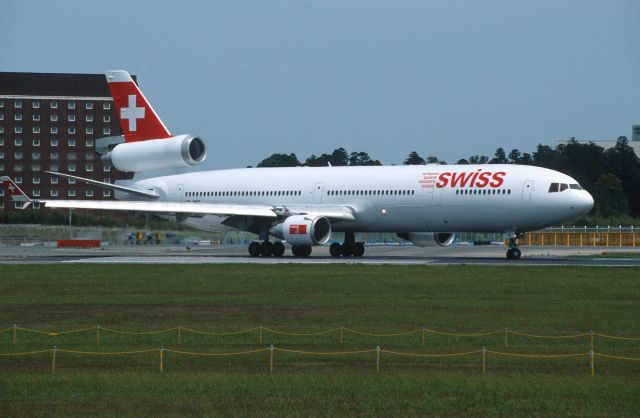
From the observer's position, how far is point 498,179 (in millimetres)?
55156

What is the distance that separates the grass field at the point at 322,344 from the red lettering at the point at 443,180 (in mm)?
11533

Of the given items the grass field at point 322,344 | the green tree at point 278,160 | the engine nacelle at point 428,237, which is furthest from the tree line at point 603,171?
the grass field at point 322,344

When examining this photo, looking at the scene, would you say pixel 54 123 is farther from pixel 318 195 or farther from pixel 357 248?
pixel 318 195

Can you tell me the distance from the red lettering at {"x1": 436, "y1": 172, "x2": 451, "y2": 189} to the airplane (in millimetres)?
56

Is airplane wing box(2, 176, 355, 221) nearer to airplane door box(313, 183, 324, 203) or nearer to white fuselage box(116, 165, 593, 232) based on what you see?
white fuselage box(116, 165, 593, 232)

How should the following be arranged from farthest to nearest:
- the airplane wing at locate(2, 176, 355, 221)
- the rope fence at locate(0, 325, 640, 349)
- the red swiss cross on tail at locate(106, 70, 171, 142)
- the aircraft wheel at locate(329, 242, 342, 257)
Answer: the red swiss cross on tail at locate(106, 70, 171, 142)
the aircraft wheel at locate(329, 242, 342, 257)
the airplane wing at locate(2, 176, 355, 221)
the rope fence at locate(0, 325, 640, 349)

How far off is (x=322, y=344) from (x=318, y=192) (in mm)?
37039

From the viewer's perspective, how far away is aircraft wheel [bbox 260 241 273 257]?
2451 inches

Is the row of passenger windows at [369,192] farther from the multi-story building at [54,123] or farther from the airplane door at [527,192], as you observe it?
the multi-story building at [54,123]

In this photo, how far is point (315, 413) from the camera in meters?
17.8

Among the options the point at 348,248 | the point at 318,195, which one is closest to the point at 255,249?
the point at 318,195

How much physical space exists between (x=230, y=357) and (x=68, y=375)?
3.71m

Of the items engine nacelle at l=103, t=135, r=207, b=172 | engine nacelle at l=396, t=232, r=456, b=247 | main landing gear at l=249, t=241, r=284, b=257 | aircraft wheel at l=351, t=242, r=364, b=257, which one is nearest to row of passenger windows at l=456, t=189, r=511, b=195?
engine nacelle at l=396, t=232, r=456, b=247

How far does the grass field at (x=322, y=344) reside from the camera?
1866 cm
